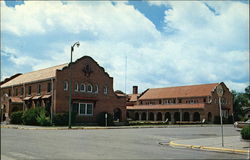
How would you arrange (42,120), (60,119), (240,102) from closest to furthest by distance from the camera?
(42,120) → (60,119) → (240,102)

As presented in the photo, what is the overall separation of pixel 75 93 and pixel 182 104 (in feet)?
101

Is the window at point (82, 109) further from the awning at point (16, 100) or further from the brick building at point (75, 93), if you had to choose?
the awning at point (16, 100)

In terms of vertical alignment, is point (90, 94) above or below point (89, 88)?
below

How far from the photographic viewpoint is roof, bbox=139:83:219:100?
222 feet

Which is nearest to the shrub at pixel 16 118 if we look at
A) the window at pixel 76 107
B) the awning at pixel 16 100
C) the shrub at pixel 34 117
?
the shrub at pixel 34 117

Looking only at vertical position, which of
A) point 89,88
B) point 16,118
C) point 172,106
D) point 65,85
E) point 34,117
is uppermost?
point 65,85

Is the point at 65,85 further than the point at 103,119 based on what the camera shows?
No

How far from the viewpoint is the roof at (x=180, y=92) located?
67.8m

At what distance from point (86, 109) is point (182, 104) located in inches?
1130

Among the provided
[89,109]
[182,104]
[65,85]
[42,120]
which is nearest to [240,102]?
[182,104]

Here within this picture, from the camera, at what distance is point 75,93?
146 feet

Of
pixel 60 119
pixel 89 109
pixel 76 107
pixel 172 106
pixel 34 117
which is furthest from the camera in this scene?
pixel 172 106

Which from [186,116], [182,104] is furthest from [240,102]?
[182,104]

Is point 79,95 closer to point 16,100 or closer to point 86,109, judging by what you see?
point 86,109
